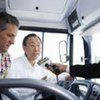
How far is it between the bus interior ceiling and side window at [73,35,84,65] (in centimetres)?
21

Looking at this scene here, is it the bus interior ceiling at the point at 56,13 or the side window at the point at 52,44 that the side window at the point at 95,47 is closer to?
the bus interior ceiling at the point at 56,13

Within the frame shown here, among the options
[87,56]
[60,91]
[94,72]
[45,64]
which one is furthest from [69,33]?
[60,91]

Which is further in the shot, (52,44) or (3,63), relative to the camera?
(52,44)

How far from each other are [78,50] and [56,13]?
0.82 meters

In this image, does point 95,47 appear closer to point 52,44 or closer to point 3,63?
point 52,44

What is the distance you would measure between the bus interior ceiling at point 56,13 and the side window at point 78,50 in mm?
206

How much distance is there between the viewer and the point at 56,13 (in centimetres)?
405

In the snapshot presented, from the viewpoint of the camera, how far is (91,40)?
12.7 ft

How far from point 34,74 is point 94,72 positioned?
62.2 inches

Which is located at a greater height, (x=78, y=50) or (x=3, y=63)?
(x=78, y=50)

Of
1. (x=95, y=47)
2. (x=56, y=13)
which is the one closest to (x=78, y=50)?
(x=95, y=47)

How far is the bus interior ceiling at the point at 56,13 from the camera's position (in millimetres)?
3539

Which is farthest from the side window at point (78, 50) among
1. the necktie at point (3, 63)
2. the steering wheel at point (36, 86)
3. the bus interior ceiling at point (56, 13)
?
the steering wheel at point (36, 86)

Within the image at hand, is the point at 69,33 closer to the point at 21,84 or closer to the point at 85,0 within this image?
the point at 85,0
